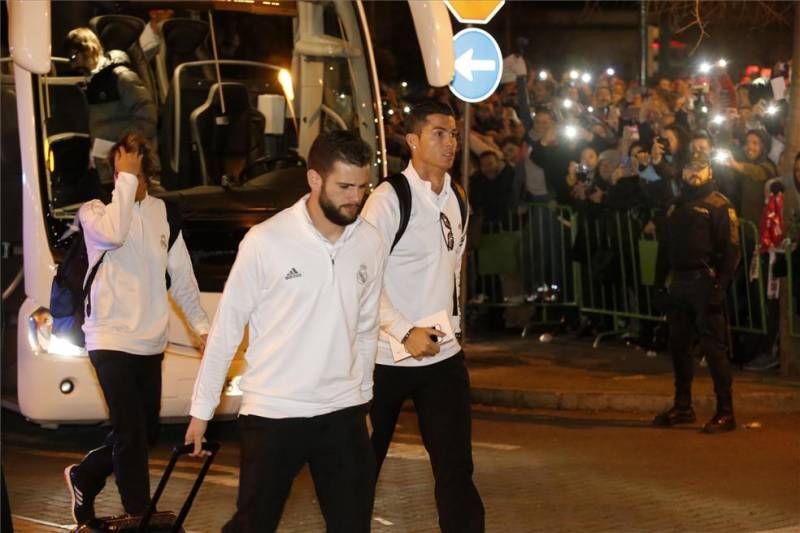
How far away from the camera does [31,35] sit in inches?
326

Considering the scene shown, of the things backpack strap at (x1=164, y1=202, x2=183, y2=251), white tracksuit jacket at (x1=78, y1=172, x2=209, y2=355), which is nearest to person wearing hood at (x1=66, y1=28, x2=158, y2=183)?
backpack strap at (x1=164, y1=202, x2=183, y2=251)

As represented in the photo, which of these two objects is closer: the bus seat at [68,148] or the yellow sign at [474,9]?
the bus seat at [68,148]

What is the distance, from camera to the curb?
476 inches

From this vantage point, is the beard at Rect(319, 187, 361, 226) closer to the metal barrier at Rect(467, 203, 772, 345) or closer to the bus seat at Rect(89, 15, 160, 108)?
the bus seat at Rect(89, 15, 160, 108)

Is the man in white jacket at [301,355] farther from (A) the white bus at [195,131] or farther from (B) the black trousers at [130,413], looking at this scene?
(A) the white bus at [195,131]

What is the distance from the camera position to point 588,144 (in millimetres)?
17031

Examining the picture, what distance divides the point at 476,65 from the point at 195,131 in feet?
12.2

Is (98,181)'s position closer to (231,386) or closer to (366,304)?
(231,386)

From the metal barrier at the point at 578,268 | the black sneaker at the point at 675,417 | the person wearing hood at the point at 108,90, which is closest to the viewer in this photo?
the person wearing hood at the point at 108,90

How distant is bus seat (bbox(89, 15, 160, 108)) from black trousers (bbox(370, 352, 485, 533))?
4780 mm

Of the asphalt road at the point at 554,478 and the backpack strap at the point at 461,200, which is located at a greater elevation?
the backpack strap at the point at 461,200

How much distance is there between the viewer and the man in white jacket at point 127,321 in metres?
7.21

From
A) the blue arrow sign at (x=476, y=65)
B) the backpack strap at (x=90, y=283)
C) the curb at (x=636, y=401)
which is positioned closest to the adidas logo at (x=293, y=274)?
the backpack strap at (x=90, y=283)

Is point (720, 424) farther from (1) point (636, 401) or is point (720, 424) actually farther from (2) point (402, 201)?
(2) point (402, 201)
